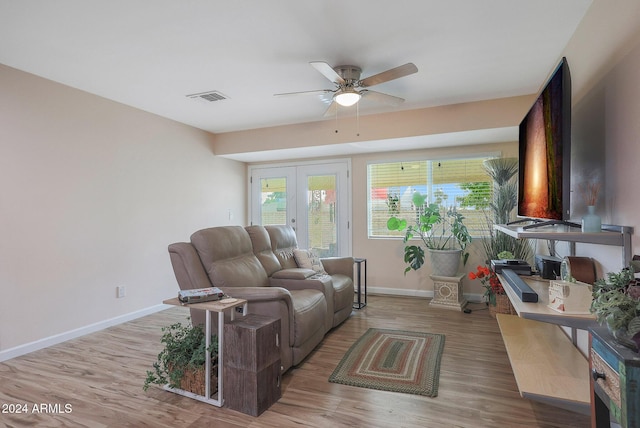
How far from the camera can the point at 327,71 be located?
2.44 m

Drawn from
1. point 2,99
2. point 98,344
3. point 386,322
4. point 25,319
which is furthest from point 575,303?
point 2,99

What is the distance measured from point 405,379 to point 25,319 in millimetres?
3188

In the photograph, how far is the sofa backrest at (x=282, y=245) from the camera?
142 inches

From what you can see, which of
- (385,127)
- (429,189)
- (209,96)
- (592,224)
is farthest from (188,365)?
(429,189)

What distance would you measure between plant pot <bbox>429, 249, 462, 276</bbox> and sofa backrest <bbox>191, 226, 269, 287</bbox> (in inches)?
89.4

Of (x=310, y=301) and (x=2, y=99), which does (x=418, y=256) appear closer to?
(x=310, y=301)

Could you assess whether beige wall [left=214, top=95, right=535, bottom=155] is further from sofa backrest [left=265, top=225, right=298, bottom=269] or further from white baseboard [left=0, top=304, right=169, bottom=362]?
white baseboard [left=0, top=304, right=169, bottom=362]

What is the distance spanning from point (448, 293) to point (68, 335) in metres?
4.09

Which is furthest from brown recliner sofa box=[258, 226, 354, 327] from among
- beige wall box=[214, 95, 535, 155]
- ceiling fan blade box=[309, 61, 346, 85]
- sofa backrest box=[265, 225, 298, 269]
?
ceiling fan blade box=[309, 61, 346, 85]

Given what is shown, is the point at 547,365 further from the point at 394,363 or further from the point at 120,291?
the point at 120,291

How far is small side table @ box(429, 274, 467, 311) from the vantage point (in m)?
4.04

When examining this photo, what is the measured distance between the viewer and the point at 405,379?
2.33 metres

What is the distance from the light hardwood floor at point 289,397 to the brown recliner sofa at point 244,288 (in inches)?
8.9

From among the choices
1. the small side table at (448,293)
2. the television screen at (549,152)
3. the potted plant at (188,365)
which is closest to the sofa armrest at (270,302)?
the potted plant at (188,365)
